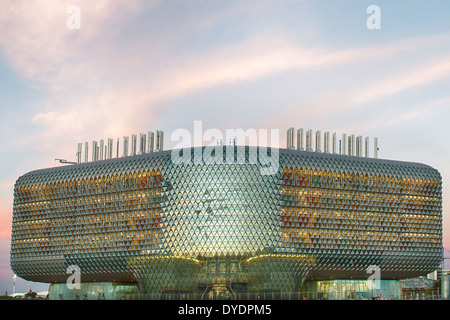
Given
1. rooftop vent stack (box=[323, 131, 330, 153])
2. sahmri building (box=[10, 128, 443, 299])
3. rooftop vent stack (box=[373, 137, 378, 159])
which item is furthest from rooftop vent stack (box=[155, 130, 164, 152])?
rooftop vent stack (box=[373, 137, 378, 159])

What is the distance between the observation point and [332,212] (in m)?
133

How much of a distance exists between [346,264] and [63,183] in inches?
2125

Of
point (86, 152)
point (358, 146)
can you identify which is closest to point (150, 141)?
point (86, 152)

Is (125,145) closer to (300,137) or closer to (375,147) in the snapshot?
(300,137)

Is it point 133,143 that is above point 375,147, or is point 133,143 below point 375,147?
below

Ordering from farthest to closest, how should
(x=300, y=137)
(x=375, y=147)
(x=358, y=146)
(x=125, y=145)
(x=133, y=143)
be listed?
(x=375, y=147), (x=358, y=146), (x=125, y=145), (x=133, y=143), (x=300, y=137)

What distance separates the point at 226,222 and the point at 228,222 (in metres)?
0.33

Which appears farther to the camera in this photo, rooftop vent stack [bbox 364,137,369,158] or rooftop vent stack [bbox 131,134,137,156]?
rooftop vent stack [bbox 364,137,369,158]

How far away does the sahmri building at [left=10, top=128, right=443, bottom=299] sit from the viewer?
125375 millimetres

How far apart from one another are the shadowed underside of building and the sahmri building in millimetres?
214

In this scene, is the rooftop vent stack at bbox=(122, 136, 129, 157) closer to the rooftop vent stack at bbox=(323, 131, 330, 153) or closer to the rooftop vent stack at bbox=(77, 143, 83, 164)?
the rooftop vent stack at bbox=(77, 143, 83, 164)

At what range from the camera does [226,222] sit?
4919 inches

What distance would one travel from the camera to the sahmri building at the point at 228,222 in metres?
125
